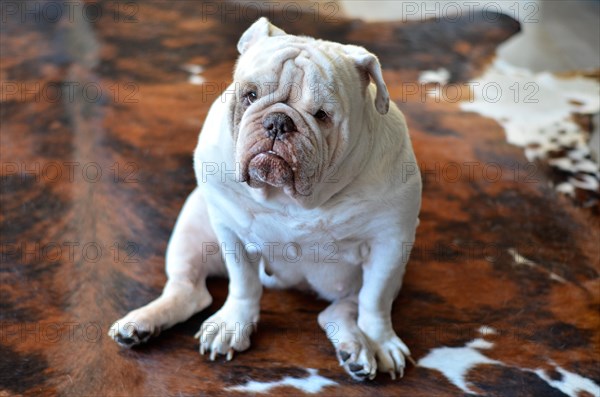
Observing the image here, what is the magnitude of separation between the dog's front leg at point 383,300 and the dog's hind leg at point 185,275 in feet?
1.52

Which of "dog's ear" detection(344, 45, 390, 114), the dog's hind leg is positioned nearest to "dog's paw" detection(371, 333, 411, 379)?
the dog's hind leg

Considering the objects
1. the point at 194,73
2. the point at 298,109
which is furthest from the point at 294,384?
the point at 194,73

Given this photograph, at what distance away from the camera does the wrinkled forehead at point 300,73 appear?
68.9 inches

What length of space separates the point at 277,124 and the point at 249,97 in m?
0.12

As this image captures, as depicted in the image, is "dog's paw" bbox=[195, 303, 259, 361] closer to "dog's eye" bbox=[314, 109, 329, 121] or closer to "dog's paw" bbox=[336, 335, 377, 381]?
"dog's paw" bbox=[336, 335, 377, 381]

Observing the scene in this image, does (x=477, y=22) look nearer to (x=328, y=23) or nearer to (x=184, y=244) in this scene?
(x=328, y=23)

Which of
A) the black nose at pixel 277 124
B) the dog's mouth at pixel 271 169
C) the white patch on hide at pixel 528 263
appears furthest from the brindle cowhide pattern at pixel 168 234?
the black nose at pixel 277 124

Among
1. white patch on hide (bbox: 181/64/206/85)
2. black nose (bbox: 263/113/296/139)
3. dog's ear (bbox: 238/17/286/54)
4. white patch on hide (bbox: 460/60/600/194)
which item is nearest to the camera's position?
black nose (bbox: 263/113/296/139)

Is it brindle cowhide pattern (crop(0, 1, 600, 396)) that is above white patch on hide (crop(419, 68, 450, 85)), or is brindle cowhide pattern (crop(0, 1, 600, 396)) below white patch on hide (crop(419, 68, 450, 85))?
below

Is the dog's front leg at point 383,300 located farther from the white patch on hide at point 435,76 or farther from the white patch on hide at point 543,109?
the white patch on hide at point 435,76

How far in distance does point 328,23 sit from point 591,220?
1.79 meters

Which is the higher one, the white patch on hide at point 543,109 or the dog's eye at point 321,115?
the dog's eye at point 321,115

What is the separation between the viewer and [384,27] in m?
4.00

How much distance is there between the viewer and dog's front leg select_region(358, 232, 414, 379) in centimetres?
203
